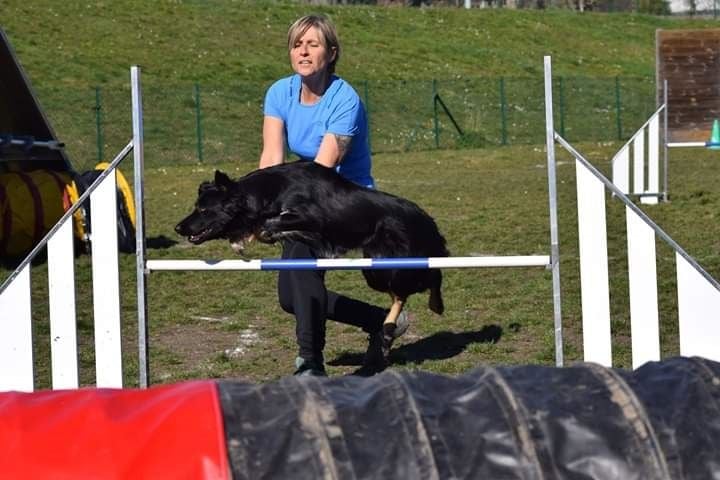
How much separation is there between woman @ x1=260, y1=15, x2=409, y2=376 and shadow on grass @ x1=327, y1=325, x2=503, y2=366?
788mm

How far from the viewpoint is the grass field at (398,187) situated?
6.86 m

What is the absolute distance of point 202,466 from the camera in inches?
97.5

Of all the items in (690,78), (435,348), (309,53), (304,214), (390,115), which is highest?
(690,78)

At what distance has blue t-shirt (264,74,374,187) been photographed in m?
5.45

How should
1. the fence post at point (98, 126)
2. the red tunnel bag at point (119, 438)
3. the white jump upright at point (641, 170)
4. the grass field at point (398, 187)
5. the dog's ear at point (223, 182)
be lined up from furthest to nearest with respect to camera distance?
the fence post at point (98, 126) < the white jump upright at point (641, 170) < the grass field at point (398, 187) < the dog's ear at point (223, 182) < the red tunnel bag at point (119, 438)

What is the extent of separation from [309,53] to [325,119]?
28 centimetres

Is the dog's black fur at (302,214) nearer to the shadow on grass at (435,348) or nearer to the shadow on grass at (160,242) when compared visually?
the shadow on grass at (435,348)

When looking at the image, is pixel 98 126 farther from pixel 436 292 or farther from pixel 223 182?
pixel 223 182

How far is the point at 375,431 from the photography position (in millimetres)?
2621

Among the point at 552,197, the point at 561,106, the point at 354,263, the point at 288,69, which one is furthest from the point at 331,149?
the point at 288,69

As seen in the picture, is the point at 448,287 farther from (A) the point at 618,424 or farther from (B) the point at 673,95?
(B) the point at 673,95

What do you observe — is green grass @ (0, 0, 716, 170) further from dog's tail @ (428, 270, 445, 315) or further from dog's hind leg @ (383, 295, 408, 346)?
dog's hind leg @ (383, 295, 408, 346)

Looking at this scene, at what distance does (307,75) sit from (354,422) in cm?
298

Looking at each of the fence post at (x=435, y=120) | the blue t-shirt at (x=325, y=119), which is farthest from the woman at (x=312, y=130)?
the fence post at (x=435, y=120)
